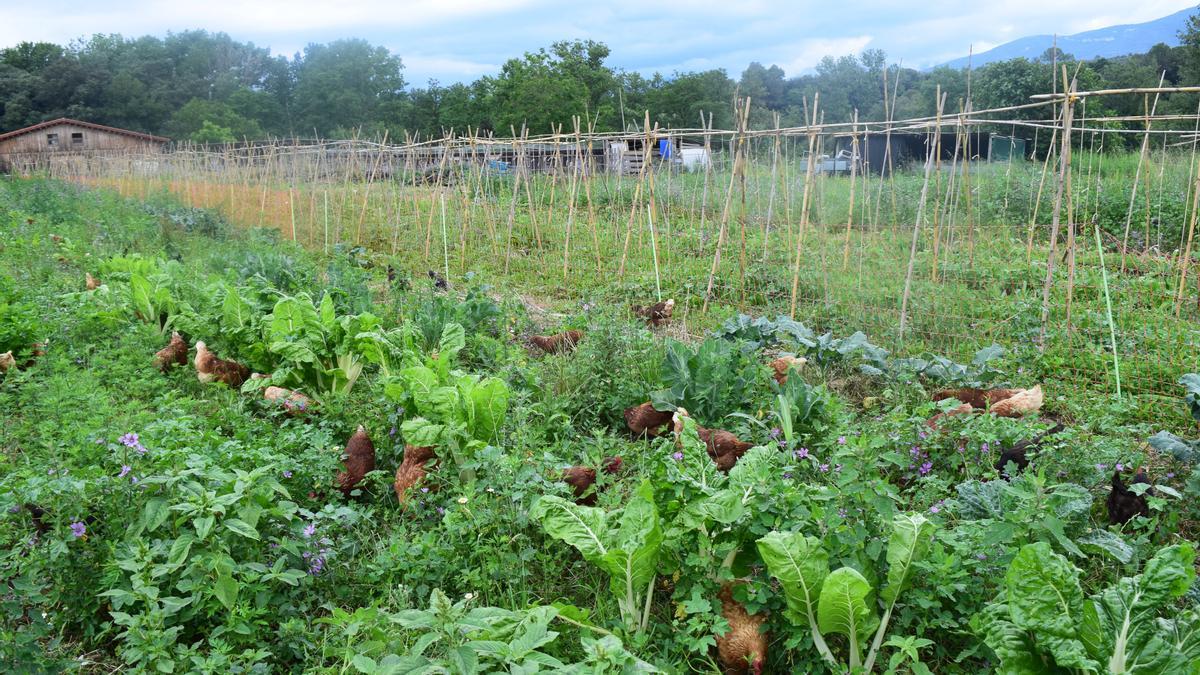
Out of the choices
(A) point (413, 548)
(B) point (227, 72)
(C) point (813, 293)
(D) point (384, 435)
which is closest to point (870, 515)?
(A) point (413, 548)

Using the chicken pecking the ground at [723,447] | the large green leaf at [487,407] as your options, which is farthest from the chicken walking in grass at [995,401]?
the large green leaf at [487,407]

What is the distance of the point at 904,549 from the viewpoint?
254cm

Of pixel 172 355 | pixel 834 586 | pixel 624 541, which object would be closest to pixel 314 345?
pixel 172 355

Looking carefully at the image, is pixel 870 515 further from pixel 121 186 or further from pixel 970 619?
pixel 121 186

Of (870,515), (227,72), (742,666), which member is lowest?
(742,666)

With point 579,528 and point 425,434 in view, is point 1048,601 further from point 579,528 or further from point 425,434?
point 425,434

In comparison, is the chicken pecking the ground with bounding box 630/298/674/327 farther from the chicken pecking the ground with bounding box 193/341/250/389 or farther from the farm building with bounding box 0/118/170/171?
the farm building with bounding box 0/118/170/171

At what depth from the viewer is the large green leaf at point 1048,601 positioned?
2.21 meters

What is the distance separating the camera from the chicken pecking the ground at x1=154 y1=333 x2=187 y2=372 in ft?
17.0

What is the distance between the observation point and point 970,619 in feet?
8.19

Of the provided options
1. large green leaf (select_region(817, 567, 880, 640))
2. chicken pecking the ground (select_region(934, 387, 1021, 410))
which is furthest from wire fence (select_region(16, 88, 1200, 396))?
large green leaf (select_region(817, 567, 880, 640))

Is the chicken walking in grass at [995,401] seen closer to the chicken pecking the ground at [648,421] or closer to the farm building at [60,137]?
the chicken pecking the ground at [648,421]

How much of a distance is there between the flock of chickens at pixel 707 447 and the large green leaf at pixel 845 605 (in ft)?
0.78

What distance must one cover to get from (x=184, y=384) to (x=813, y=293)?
5.78 metres
